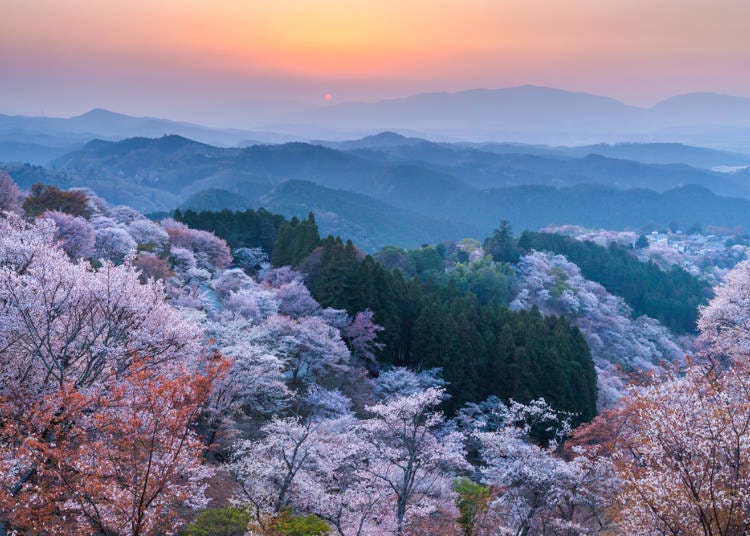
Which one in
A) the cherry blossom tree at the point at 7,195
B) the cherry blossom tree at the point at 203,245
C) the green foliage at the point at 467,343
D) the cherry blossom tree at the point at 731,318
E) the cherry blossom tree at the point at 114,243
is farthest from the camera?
the cherry blossom tree at the point at 203,245

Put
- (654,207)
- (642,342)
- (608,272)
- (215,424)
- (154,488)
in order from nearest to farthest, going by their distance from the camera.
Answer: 1. (154,488)
2. (215,424)
3. (642,342)
4. (608,272)
5. (654,207)

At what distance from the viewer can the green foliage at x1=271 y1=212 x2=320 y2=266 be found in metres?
39.9

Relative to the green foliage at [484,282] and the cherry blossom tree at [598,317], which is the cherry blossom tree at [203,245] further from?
the cherry blossom tree at [598,317]

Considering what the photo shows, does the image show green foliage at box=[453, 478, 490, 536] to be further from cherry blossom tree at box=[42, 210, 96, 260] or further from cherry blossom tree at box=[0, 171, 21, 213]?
cherry blossom tree at box=[0, 171, 21, 213]

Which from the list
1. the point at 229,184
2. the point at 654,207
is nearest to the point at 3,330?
the point at 229,184

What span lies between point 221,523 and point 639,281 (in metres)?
73.0

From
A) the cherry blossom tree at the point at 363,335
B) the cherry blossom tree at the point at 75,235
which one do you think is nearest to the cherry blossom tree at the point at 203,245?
the cherry blossom tree at the point at 75,235

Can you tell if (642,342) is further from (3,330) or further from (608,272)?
(3,330)

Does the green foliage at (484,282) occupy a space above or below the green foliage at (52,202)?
below

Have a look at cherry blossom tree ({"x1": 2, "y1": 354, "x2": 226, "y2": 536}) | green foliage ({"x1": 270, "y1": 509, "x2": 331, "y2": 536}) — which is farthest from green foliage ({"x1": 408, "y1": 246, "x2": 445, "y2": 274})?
cherry blossom tree ({"x1": 2, "y1": 354, "x2": 226, "y2": 536})

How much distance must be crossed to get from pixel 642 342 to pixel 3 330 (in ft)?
190

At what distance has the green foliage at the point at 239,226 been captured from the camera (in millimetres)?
48059

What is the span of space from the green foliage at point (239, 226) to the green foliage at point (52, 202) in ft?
36.6

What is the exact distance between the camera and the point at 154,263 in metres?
28.9
